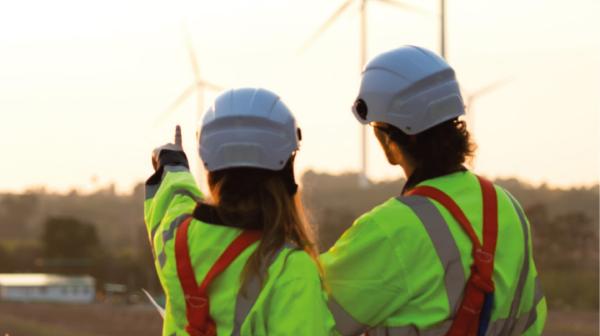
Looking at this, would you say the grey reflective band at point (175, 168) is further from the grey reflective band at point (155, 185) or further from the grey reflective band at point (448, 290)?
the grey reflective band at point (448, 290)

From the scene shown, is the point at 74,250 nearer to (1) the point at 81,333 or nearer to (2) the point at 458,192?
(1) the point at 81,333

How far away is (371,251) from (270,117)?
89cm

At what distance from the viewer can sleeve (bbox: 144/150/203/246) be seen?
366 inches

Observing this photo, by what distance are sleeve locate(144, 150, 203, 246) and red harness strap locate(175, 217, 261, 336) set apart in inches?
15.8

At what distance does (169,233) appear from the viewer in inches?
357

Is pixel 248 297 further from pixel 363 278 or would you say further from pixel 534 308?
pixel 534 308

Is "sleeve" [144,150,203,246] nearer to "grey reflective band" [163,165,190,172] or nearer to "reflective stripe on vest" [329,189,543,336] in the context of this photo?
"grey reflective band" [163,165,190,172]

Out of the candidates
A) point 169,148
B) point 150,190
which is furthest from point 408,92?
point 150,190

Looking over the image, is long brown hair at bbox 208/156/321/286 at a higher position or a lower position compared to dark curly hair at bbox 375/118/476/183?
lower

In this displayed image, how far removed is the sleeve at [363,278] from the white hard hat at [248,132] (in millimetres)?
544

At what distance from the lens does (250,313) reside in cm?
873

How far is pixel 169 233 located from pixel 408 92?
1506 millimetres

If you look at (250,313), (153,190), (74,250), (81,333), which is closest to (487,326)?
(250,313)

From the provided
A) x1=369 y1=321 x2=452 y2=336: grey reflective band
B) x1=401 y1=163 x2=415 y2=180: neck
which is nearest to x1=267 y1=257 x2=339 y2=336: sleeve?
x1=369 y1=321 x2=452 y2=336: grey reflective band
